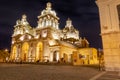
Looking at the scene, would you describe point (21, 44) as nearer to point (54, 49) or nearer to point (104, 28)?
point (54, 49)

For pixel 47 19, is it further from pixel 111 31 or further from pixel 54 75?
pixel 54 75

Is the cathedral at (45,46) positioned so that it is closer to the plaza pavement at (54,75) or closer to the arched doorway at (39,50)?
the arched doorway at (39,50)

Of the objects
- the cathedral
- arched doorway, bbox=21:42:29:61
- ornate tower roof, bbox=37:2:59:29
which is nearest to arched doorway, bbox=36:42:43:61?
the cathedral

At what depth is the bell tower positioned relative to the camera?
12.5 meters

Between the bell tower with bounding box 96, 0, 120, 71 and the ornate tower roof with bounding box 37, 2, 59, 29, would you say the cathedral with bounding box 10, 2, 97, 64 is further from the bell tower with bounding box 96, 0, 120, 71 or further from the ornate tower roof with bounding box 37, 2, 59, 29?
the bell tower with bounding box 96, 0, 120, 71

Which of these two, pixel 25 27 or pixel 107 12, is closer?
pixel 107 12

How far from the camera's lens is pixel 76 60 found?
27672 mm

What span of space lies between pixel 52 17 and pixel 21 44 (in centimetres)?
1934

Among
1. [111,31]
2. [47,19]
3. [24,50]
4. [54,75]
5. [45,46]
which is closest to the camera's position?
[54,75]

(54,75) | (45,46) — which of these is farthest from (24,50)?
(54,75)

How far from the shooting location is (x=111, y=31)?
518 inches

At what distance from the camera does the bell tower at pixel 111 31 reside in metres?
12.5

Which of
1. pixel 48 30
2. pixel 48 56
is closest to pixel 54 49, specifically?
pixel 48 56

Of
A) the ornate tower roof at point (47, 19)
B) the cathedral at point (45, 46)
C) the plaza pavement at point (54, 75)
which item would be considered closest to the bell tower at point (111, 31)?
the plaza pavement at point (54, 75)
